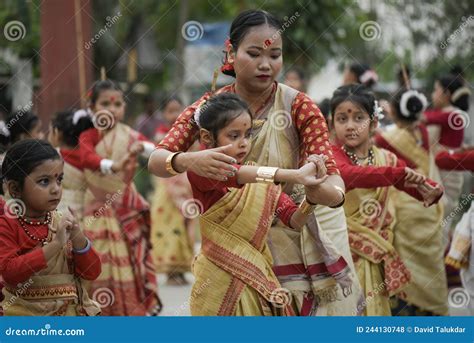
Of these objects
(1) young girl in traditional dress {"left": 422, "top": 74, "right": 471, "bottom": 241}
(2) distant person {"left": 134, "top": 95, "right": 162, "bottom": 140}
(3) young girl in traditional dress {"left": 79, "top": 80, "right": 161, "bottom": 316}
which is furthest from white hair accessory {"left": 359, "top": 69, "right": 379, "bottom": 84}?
(2) distant person {"left": 134, "top": 95, "right": 162, "bottom": 140}

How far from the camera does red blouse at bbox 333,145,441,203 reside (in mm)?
5703

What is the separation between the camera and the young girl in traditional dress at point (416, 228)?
7910 mm

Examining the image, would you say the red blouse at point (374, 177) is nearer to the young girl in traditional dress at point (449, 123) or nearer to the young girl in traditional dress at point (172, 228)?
the young girl in traditional dress at point (449, 123)

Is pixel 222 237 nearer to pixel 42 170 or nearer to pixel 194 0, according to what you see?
pixel 42 170

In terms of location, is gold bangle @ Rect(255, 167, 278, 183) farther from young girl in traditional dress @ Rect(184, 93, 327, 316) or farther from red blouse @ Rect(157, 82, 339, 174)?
red blouse @ Rect(157, 82, 339, 174)

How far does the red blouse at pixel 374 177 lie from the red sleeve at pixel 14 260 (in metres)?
1.92

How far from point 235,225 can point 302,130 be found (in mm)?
537

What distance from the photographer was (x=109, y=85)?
807 cm

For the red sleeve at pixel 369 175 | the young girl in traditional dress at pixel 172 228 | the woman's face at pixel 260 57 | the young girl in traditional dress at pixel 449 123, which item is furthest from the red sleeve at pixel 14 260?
the young girl in traditional dress at pixel 172 228

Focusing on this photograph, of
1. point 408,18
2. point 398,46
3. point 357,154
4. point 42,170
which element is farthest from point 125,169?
point 398,46

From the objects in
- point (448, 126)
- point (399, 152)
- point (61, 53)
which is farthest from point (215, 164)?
point (61, 53)

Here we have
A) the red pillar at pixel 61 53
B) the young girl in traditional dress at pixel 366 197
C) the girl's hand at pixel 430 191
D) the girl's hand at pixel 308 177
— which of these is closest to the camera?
the girl's hand at pixel 308 177

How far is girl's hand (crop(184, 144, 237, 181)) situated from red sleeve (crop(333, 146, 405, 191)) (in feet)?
5.34

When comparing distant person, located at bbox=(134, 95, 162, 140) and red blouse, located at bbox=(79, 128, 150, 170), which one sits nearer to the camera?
red blouse, located at bbox=(79, 128, 150, 170)
